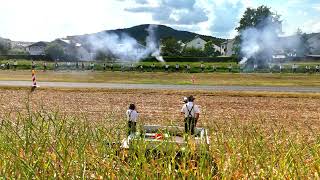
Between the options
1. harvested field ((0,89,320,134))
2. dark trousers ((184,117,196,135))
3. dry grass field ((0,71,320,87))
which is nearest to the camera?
dark trousers ((184,117,196,135))

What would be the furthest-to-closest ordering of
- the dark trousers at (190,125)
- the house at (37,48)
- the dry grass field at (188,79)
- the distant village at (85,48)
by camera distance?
the house at (37,48) → the distant village at (85,48) → the dry grass field at (188,79) → the dark trousers at (190,125)

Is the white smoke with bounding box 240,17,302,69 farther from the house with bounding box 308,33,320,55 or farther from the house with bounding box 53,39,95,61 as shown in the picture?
the house with bounding box 308,33,320,55

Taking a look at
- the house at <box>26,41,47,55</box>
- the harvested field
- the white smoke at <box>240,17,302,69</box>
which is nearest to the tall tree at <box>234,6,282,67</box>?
the white smoke at <box>240,17,302,69</box>

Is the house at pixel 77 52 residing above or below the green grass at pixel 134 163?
above

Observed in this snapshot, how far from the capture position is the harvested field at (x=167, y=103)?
2090cm

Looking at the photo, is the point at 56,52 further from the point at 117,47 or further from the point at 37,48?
the point at 37,48

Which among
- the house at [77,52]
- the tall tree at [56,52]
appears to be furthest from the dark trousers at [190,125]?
the tall tree at [56,52]

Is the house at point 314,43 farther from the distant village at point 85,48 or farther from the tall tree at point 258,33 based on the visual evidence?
the tall tree at point 258,33

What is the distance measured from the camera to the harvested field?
68.6 feet

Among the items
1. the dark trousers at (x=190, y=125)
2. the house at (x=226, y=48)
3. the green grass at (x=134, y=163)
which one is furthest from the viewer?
the house at (x=226, y=48)

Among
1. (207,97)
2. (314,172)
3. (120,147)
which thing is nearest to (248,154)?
(314,172)

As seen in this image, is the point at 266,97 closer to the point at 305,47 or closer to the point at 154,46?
the point at 154,46

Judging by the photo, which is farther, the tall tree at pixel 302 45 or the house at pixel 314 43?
the house at pixel 314 43

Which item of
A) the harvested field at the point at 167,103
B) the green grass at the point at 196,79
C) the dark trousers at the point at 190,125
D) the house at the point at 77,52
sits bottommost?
the harvested field at the point at 167,103
